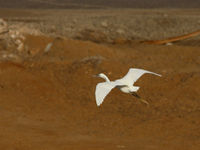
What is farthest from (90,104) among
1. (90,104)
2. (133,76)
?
(133,76)

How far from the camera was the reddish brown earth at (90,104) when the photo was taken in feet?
23.2

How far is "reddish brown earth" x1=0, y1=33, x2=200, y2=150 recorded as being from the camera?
707 cm

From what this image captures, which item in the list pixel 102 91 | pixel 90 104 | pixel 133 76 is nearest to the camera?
pixel 102 91

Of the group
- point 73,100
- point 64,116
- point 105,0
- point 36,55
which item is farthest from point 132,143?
point 105,0

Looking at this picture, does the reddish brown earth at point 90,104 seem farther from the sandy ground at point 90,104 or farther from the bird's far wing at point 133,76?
the bird's far wing at point 133,76

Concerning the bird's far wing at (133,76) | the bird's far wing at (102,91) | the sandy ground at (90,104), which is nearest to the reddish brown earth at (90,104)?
the sandy ground at (90,104)

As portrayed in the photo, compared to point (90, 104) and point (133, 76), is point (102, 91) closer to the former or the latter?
point (133, 76)

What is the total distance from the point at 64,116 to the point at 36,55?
4.32 meters

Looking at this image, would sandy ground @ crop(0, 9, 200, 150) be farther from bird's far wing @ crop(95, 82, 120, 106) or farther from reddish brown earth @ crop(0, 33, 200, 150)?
bird's far wing @ crop(95, 82, 120, 106)

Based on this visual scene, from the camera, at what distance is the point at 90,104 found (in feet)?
30.2

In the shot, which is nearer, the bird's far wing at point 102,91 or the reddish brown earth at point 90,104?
the bird's far wing at point 102,91

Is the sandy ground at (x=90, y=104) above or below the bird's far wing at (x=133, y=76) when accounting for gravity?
below

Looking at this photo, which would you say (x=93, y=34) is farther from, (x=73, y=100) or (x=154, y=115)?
(x=154, y=115)

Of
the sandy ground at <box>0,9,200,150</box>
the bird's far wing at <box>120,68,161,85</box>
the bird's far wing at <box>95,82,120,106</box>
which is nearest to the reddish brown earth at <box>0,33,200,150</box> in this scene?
the sandy ground at <box>0,9,200,150</box>
